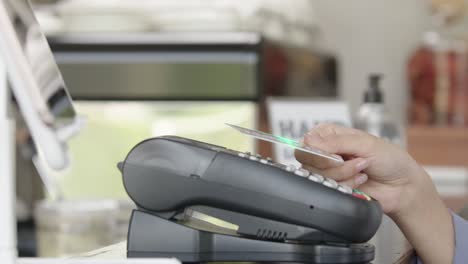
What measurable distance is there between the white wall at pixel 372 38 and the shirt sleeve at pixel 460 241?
269 centimetres

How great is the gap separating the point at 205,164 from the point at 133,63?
180 centimetres

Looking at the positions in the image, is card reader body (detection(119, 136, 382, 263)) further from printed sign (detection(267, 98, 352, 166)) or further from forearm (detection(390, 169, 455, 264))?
printed sign (detection(267, 98, 352, 166))

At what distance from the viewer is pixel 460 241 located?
2.96 feet

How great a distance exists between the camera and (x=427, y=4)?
3578 mm

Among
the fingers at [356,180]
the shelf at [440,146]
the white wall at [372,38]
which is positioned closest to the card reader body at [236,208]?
the fingers at [356,180]

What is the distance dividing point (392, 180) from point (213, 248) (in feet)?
0.68

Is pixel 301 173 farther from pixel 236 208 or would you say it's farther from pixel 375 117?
pixel 375 117

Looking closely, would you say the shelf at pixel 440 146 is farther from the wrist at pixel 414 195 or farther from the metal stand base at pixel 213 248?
the metal stand base at pixel 213 248

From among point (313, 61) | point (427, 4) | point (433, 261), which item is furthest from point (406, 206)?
point (427, 4)

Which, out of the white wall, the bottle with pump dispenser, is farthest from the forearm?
the white wall

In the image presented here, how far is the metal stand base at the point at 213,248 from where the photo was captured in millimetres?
691

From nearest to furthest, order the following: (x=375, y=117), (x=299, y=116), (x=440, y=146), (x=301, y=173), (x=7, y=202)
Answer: (x=7, y=202) → (x=301, y=173) → (x=299, y=116) → (x=375, y=117) → (x=440, y=146)

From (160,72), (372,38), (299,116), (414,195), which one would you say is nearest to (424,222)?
(414,195)

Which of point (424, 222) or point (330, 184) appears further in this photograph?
point (424, 222)
